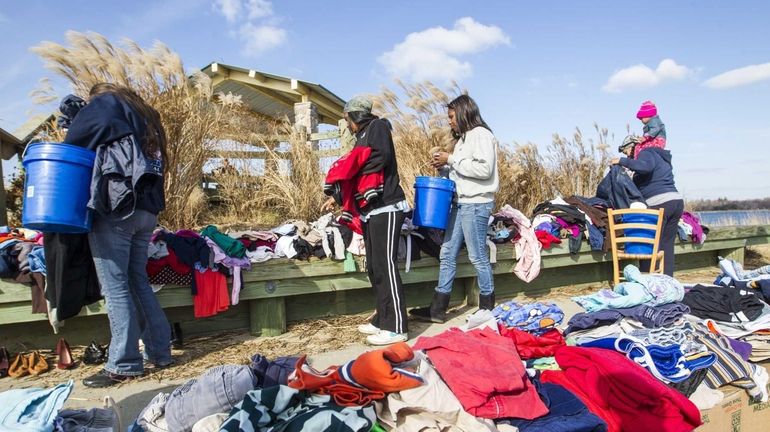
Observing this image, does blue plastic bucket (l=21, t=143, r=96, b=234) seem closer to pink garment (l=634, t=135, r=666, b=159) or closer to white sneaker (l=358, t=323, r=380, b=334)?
white sneaker (l=358, t=323, r=380, b=334)

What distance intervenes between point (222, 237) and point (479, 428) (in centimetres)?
271

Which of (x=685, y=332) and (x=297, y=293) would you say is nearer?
(x=685, y=332)

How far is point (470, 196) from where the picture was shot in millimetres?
4129

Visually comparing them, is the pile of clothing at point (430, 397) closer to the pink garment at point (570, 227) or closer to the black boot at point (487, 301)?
the black boot at point (487, 301)

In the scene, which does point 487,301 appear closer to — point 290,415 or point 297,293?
point 297,293

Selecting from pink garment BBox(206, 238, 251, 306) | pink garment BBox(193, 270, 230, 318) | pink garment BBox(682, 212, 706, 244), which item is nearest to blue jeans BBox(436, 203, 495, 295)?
pink garment BBox(206, 238, 251, 306)

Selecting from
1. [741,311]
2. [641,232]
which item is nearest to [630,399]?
[741,311]

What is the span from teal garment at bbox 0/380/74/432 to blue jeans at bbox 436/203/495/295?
10.0 feet

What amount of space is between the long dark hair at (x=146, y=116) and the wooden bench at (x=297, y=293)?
3.64 feet

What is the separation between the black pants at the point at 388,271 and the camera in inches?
144

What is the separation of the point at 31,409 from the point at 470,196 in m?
3.26

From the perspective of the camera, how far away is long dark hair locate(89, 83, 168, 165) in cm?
300

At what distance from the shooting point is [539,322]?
8.86ft

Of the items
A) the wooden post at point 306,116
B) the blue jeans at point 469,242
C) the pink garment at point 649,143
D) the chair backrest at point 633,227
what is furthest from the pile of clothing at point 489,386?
the wooden post at point 306,116
